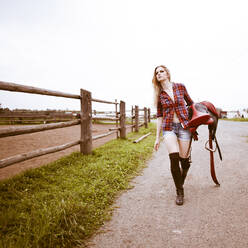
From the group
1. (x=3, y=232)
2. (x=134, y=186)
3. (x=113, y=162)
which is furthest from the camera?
(x=113, y=162)

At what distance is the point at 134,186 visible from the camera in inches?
112

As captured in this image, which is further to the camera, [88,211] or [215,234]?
[88,211]

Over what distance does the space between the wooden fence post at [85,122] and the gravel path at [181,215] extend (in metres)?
1.65

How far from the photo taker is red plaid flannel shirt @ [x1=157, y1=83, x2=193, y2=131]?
2.34 m

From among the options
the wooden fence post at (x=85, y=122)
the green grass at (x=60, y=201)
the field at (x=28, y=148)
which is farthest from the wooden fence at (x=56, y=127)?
the field at (x=28, y=148)

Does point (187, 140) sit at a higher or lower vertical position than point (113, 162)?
higher

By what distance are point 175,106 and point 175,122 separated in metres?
0.21

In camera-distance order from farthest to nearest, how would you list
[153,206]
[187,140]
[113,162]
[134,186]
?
[113,162], [134,186], [187,140], [153,206]

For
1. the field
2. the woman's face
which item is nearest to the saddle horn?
the woman's face

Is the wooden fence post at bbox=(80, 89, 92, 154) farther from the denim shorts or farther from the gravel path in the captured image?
the denim shorts

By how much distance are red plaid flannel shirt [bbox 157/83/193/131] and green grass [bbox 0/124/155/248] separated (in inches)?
48.3

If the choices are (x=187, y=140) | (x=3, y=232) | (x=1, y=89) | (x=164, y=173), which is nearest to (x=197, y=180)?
(x=164, y=173)

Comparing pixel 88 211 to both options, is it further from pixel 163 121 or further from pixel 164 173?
pixel 164 173

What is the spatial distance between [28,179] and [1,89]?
1.36m
